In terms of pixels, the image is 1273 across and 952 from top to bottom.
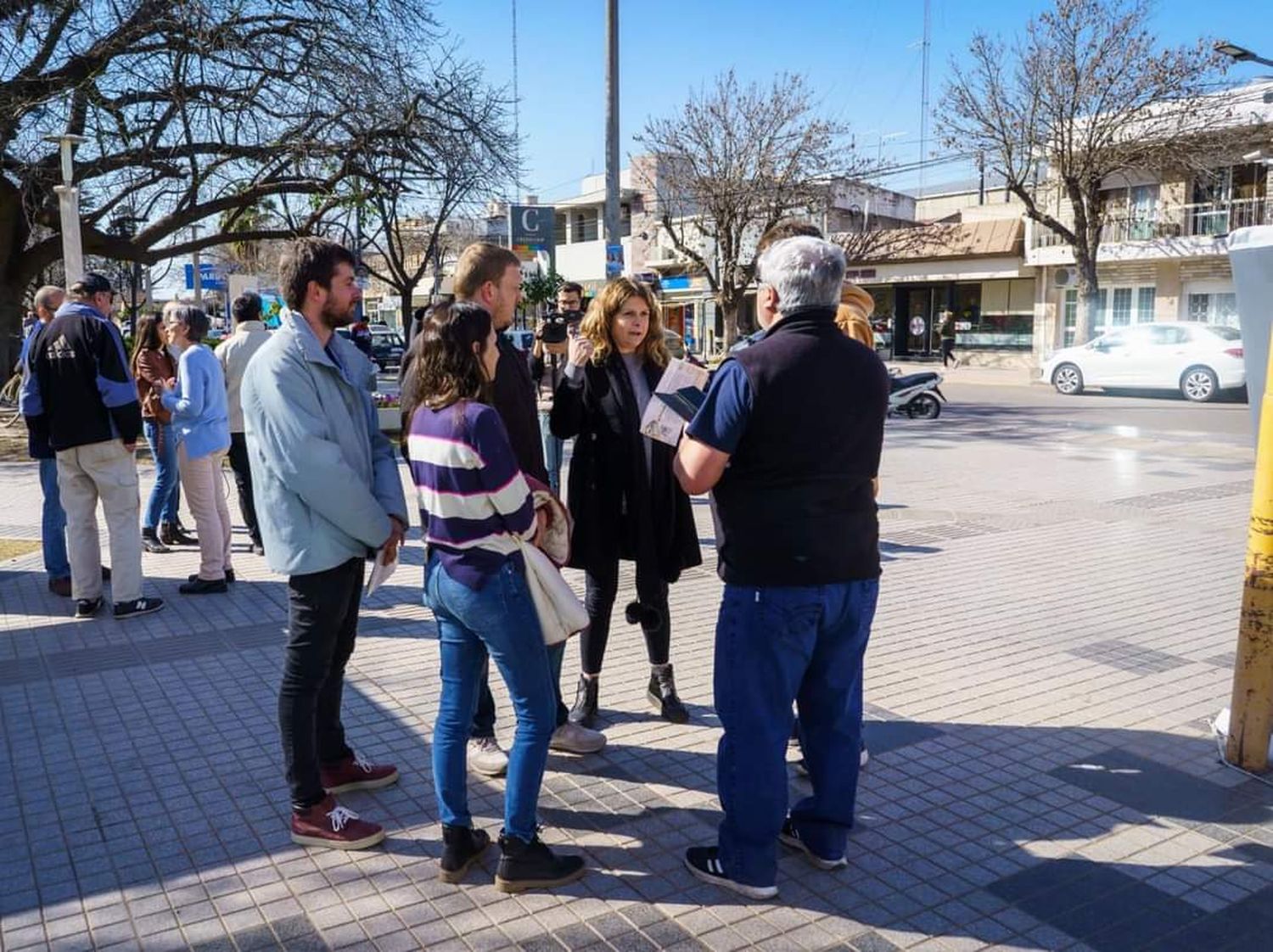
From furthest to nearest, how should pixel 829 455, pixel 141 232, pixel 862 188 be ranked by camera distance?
pixel 862 188
pixel 141 232
pixel 829 455

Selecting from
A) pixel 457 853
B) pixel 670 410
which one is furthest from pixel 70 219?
pixel 457 853

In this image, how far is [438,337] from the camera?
9.85 ft

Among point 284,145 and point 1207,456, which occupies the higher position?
point 284,145

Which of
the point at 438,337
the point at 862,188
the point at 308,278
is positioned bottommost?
the point at 438,337

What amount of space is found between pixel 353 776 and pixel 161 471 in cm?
497

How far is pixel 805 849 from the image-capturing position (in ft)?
11.1

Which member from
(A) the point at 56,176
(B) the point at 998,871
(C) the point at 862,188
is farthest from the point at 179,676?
(C) the point at 862,188

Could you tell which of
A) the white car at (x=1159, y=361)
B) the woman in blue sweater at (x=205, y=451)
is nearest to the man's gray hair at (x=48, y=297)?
the woman in blue sweater at (x=205, y=451)

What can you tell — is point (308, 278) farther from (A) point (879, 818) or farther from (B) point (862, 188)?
(B) point (862, 188)

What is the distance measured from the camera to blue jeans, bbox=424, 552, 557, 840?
2990mm

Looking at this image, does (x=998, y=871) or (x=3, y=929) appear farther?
(x=998, y=871)

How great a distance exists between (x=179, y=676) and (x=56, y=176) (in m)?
13.2

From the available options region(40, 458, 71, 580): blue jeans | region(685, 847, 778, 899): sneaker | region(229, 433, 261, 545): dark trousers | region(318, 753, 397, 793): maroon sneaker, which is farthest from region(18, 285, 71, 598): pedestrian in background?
region(685, 847, 778, 899): sneaker

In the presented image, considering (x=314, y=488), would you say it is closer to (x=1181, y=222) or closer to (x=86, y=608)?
(x=86, y=608)
